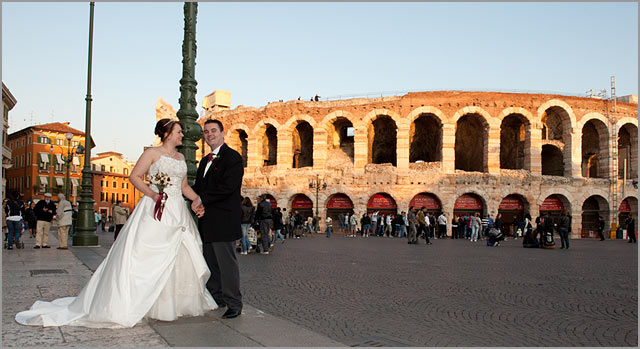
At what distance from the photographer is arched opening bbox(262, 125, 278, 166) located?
1640 inches

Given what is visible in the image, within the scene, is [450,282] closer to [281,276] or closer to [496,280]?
[496,280]

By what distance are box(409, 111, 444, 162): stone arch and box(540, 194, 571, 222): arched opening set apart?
324 inches

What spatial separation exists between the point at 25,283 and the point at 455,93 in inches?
1257

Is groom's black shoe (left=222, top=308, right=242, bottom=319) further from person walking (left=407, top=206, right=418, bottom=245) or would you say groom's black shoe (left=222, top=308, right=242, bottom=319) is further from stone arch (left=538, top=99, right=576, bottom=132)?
Answer: stone arch (left=538, top=99, right=576, bottom=132)

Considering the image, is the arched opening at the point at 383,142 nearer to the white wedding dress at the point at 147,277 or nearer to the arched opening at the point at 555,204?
the arched opening at the point at 555,204

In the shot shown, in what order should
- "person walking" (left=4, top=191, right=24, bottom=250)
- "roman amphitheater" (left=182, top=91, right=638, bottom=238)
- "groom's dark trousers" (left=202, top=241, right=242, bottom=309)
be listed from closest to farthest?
1. "groom's dark trousers" (left=202, top=241, right=242, bottom=309)
2. "person walking" (left=4, top=191, right=24, bottom=250)
3. "roman amphitheater" (left=182, top=91, right=638, bottom=238)

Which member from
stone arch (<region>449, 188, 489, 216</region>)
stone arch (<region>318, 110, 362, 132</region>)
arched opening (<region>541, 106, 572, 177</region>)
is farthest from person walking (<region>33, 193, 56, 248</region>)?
arched opening (<region>541, 106, 572, 177</region>)

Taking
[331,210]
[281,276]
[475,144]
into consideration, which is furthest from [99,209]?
[281,276]

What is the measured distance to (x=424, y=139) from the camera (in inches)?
1610

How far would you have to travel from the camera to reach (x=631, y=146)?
39.0m

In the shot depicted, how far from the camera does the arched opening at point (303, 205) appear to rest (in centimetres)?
3747

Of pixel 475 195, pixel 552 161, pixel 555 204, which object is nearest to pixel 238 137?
pixel 475 195

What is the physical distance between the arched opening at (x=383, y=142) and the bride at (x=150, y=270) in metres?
35.4

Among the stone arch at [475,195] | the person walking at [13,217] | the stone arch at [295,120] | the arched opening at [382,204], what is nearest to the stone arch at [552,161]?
the stone arch at [475,195]
